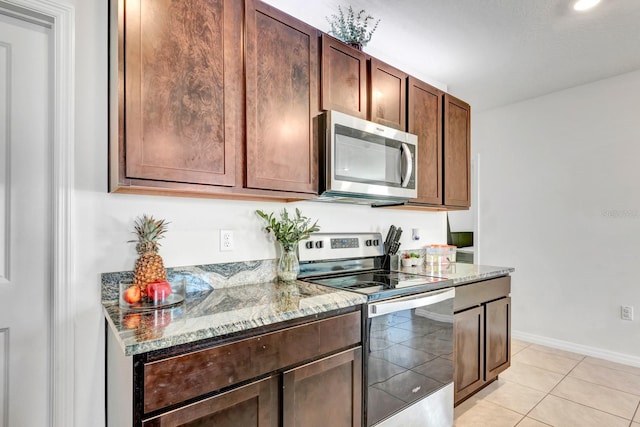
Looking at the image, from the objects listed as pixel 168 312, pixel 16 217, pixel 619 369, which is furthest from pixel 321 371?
pixel 619 369

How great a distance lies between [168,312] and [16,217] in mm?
729

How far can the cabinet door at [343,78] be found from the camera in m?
1.88

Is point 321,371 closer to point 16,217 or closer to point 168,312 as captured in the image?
point 168,312

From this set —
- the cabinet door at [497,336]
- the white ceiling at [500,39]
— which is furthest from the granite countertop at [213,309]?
the white ceiling at [500,39]

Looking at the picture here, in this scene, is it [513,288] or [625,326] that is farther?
[513,288]

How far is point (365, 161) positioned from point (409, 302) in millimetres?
810

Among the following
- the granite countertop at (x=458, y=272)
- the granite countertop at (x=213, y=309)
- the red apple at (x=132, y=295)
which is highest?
the red apple at (x=132, y=295)

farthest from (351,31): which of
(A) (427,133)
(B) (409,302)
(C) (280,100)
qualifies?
(B) (409,302)

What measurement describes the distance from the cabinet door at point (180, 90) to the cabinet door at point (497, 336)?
2.09 m

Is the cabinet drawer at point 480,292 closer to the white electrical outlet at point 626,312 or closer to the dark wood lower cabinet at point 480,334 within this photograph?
the dark wood lower cabinet at point 480,334

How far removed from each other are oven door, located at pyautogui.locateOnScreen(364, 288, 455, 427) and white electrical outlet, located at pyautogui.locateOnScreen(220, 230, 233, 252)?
0.80 meters

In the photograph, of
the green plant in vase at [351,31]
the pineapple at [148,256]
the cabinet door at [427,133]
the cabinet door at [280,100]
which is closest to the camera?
the pineapple at [148,256]

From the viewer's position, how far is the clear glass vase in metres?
1.91

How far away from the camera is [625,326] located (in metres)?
3.10
